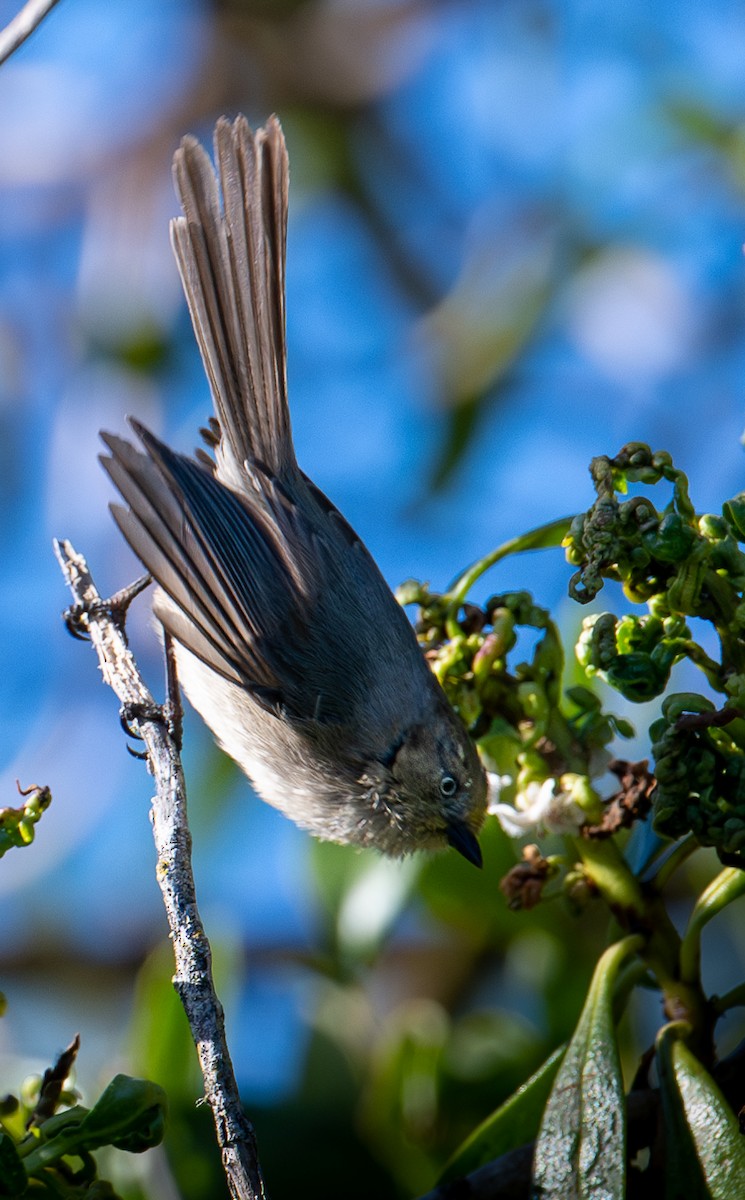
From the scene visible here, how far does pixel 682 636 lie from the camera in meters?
1.44

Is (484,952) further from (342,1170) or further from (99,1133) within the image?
(99,1133)

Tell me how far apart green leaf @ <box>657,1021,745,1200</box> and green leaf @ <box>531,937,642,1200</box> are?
0.08 metres

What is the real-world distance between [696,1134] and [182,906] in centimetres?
63

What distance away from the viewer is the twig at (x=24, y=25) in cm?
145

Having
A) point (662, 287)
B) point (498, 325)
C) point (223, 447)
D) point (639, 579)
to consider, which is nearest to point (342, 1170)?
point (639, 579)

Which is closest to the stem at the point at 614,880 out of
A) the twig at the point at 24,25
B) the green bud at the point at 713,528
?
the green bud at the point at 713,528

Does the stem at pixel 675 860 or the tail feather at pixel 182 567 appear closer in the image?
the stem at pixel 675 860

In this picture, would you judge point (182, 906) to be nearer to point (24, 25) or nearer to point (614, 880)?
point (614, 880)

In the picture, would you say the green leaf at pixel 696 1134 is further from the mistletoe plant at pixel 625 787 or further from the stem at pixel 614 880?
the stem at pixel 614 880

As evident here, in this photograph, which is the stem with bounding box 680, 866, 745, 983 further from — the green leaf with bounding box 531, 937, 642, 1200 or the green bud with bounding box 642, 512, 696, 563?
the green bud with bounding box 642, 512, 696, 563

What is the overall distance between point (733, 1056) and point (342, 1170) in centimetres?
69

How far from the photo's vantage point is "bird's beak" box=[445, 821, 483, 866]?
7.43ft

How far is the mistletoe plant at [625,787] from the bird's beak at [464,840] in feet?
1.47

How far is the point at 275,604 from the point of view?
8.29 ft
